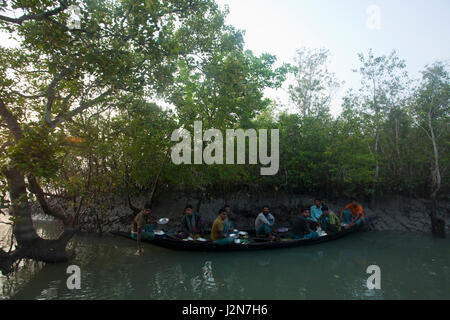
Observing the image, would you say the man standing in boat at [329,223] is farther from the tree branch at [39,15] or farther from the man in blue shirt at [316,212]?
the tree branch at [39,15]

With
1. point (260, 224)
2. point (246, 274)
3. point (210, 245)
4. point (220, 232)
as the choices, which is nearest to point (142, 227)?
point (210, 245)

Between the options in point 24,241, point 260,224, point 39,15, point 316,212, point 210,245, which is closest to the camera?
point 39,15

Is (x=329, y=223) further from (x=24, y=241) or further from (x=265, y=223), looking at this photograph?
(x=24, y=241)

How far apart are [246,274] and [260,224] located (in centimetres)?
257

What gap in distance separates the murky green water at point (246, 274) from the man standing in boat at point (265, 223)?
77cm

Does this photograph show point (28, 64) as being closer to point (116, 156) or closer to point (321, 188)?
point (116, 156)

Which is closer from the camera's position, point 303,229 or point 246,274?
point 246,274

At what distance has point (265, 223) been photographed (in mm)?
8727

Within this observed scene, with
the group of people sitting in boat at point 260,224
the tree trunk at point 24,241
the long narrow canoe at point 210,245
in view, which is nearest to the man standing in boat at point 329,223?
the group of people sitting in boat at point 260,224

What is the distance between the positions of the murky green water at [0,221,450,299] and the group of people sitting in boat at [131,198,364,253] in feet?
1.83

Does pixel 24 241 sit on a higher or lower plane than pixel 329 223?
higher

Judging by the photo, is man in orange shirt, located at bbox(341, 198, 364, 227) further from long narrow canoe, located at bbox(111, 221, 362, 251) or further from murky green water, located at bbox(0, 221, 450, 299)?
long narrow canoe, located at bbox(111, 221, 362, 251)

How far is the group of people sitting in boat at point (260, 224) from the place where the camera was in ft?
25.8

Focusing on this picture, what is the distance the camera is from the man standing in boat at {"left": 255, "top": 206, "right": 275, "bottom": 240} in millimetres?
8664
